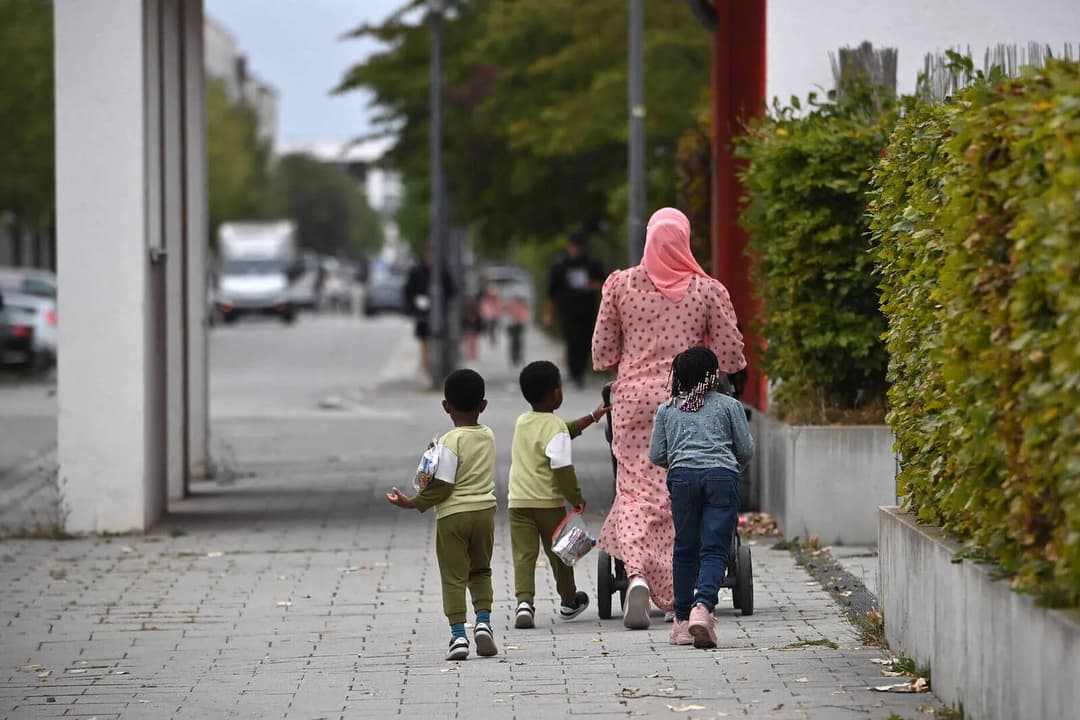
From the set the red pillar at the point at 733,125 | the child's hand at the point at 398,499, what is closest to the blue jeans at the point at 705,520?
the child's hand at the point at 398,499

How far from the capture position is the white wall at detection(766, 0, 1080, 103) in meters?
11.8

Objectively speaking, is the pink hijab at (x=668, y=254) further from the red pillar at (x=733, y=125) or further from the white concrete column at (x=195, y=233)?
the white concrete column at (x=195, y=233)

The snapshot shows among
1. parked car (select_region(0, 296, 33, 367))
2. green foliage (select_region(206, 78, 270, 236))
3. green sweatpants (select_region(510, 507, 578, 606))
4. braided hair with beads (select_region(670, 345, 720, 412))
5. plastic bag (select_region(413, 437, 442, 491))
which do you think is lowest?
parked car (select_region(0, 296, 33, 367))

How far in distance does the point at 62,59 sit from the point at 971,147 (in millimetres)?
7060

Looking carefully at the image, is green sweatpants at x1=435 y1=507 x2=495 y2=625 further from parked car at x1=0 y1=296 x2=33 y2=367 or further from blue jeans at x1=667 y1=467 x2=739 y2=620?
parked car at x1=0 y1=296 x2=33 y2=367

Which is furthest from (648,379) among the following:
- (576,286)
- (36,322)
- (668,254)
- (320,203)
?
(320,203)

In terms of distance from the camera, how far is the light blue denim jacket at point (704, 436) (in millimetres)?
7648

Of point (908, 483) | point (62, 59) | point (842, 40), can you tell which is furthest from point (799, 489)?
point (62, 59)

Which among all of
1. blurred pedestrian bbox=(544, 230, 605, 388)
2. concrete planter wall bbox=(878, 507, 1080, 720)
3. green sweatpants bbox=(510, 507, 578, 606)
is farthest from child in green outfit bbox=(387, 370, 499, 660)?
blurred pedestrian bbox=(544, 230, 605, 388)

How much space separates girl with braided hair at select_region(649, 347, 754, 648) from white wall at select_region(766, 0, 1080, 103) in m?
4.47

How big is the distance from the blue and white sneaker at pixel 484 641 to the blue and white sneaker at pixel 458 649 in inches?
2.6

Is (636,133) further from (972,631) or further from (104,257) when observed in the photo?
(972,631)

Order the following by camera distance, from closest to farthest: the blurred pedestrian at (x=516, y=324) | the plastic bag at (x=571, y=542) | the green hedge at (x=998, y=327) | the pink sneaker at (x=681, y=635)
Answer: the green hedge at (x=998, y=327)
the pink sneaker at (x=681, y=635)
the plastic bag at (x=571, y=542)
the blurred pedestrian at (x=516, y=324)

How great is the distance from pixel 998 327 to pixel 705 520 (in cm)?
245
